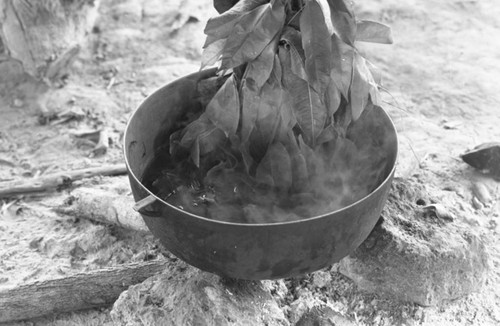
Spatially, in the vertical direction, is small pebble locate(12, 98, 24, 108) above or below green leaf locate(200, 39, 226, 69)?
below

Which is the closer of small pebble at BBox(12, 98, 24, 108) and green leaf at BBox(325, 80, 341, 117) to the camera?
green leaf at BBox(325, 80, 341, 117)

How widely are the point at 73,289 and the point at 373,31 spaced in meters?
1.45

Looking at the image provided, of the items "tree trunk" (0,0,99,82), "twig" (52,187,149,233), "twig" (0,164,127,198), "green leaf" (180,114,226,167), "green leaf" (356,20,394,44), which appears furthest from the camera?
"tree trunk" (0,0,99,82)

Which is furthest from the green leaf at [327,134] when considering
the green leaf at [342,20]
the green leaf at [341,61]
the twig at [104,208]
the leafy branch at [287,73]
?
the twig at [104,208]

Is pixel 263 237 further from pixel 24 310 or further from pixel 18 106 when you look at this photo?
pixel 18 106

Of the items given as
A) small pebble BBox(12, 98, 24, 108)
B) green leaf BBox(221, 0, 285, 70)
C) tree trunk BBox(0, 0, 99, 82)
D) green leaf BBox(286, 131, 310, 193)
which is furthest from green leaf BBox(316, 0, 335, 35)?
small pebble BBox(12, 98, 24, 108)

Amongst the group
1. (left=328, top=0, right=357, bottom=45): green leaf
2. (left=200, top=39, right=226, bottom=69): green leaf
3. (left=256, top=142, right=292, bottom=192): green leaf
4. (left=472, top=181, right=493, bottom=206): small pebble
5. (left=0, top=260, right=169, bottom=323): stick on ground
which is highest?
(left=328, top=0, right=357, bottom=45): green leaf

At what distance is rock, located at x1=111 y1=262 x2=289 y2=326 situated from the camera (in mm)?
1973

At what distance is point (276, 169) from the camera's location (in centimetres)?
200

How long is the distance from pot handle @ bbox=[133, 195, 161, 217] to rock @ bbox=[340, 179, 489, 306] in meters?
0.85

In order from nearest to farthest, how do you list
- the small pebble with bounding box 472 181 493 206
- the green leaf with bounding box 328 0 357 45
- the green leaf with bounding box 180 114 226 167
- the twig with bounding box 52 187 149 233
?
the green leaf with bounding box 328 0 357 45 → the green leaf with bounding box 180 114 226 167 → the twig with bounding box 52 187 149 233 → the small pebble with bounding box 472 181 493 206

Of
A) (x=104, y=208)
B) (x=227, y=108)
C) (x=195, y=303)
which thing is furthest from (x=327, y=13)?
(x=104, y=208)

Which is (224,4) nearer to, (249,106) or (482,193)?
(249,106)

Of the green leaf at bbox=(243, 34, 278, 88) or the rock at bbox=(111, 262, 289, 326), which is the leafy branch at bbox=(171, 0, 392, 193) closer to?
the green leaf at bbox=(243, 34, 278, 88)
